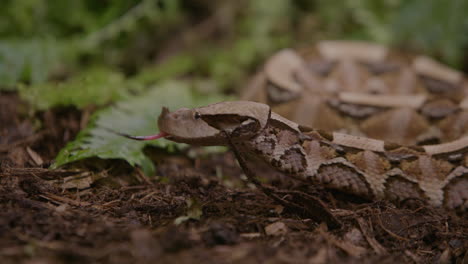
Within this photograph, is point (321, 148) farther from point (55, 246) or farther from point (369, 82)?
point (369, 82)

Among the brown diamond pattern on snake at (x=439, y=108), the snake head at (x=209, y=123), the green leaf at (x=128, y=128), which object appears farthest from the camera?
the brown diamond pattern on snake at (x=439, y=108)

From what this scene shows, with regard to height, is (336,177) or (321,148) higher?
(321,148)

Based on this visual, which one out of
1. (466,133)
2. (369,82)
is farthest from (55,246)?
(369,82)

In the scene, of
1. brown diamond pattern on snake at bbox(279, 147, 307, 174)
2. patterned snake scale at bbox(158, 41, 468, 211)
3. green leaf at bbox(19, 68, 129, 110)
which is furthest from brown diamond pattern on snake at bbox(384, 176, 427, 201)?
green leaf at bbox(19, 68, 129, 110)

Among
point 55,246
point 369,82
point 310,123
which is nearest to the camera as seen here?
point 55,246

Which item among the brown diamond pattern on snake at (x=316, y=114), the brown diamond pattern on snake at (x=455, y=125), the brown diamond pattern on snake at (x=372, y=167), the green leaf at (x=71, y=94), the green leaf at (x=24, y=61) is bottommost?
the brown diamond pattern on snake at (x=372, y=167)

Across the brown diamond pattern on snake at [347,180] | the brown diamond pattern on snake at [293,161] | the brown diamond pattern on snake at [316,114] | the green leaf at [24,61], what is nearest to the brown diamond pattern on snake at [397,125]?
the brown diamond pattern on snake at [316,114]

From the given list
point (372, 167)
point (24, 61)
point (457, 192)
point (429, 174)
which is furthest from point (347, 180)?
point (24, 61)

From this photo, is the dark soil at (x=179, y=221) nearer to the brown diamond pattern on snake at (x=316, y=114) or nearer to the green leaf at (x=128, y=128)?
the green leaf at (x=128, y=128)
